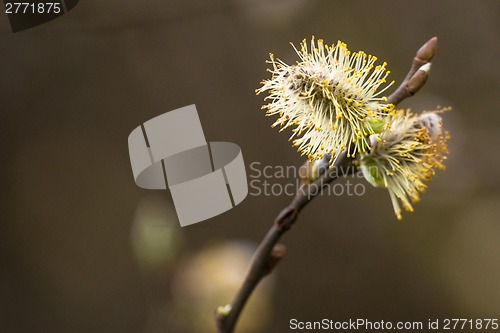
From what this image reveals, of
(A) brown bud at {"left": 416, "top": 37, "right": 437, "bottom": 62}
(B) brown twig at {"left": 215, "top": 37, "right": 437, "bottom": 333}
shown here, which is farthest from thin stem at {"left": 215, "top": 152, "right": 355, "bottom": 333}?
(A) brown bud at {"left": 416, "top": 37, "right": 437, "bottom": 62}

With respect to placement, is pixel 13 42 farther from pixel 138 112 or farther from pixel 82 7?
pixel 138 112

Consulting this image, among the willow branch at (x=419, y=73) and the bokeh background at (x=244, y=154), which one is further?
the bokeh background at (x=244, y=154)

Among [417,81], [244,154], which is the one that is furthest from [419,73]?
[244,154]

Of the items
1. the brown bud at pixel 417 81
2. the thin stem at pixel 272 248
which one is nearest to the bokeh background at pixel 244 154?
the thin stem at pixel 272 248

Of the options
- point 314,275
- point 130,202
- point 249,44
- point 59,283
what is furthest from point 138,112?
point 314,275

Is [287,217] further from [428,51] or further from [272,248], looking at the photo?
[428,51]

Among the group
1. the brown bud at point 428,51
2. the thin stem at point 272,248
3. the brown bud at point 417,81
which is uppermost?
the brown bud at point 428,51

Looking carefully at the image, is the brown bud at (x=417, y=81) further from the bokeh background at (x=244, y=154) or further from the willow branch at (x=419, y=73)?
the bokeh background at (x=244, y=154)
